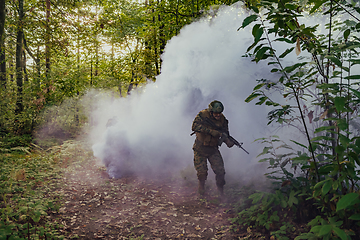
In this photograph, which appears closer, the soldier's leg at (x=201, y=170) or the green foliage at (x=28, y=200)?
the green foliage at (x=28, y=200)

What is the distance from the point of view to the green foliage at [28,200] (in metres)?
3.37

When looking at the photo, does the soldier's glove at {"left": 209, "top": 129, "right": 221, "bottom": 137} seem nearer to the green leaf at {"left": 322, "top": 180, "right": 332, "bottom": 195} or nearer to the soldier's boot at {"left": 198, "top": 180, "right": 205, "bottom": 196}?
the soldier's boot at {"left": 198, "top": 180, "right": 205, "bottom": 196}

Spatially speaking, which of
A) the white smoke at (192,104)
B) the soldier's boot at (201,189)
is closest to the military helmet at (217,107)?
the soldier's boot at (201,189)

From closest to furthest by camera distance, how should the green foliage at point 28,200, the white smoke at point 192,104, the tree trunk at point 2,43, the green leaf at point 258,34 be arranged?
the green leaf at point 258,34 → the green foliage at point 28,200 → the tree trunk at point 2,43 → the white smoke at point 192,104

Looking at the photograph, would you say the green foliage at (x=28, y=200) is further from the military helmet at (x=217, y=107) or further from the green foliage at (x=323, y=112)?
the military helmet at (x=217, y=107)

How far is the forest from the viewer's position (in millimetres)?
2275

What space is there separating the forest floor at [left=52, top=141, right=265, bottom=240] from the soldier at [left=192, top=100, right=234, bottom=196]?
1.70 feet

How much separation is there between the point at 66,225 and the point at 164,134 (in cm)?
506

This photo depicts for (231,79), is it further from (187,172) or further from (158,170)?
(158,170)

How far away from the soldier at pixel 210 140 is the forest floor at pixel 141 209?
52 centimetres

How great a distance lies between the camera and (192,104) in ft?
28.9

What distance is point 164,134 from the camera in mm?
8719

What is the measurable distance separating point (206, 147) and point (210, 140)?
24 centimetres

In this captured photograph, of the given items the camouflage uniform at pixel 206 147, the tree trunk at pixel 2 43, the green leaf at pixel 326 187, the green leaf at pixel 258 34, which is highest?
the tree trunk at pixel 2 43
